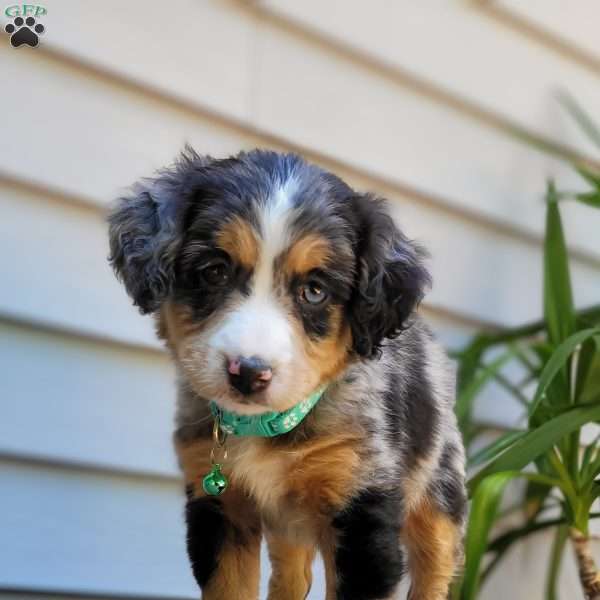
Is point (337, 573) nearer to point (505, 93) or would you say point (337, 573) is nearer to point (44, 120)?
point (44, 120)

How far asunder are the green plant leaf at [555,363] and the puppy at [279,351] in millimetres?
700

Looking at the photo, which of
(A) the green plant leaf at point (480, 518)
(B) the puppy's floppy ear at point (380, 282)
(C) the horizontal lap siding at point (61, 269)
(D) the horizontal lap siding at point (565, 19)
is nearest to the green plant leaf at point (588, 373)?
(A) the green plant leaf at point (480, 518)

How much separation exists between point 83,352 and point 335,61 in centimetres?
133

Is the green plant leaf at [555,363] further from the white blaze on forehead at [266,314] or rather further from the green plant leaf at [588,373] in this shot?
the white blaze on forehead at [266,314]

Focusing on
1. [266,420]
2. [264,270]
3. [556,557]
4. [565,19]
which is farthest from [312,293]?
[565,19]

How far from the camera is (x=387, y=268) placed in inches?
70.6

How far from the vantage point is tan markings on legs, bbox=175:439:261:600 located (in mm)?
1851

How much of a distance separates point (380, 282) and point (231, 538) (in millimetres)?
630

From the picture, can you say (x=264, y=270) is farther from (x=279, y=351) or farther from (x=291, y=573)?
(x=291, y=573)

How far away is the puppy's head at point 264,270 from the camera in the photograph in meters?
1.60

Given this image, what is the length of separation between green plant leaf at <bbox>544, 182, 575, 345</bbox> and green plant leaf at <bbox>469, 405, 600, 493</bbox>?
49 centimetres

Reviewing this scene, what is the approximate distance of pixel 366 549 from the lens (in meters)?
1.74

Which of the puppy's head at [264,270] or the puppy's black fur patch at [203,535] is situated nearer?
the puppy's head at [264,270]

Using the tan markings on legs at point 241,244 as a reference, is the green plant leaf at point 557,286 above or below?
above
